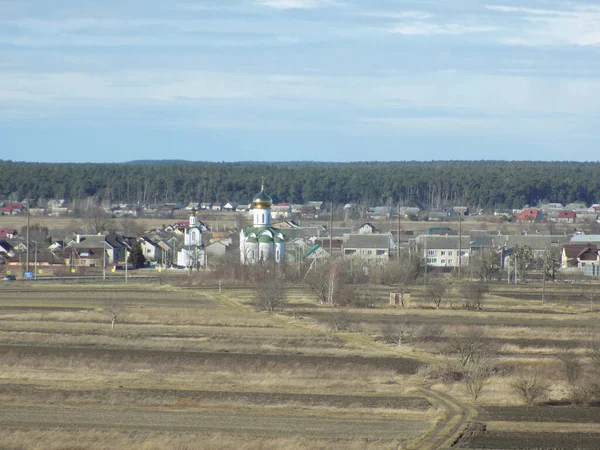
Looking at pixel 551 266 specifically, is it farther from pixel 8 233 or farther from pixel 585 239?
pixel 8 233

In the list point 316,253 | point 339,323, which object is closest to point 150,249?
point 316,253

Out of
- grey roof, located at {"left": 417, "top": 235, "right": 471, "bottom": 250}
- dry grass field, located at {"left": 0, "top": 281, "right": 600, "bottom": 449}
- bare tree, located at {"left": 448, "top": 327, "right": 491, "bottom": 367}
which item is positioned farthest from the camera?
grey roof, located at {"left": 417, "top": 235, "right": 471, "bottom": 250}

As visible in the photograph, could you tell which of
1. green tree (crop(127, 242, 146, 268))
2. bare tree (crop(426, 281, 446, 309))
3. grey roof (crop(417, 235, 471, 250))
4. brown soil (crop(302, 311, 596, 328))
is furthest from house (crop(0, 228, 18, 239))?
brown soil (crop(302, 311, 596, 328))

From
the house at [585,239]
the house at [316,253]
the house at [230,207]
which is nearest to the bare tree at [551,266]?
the house at [585,239]

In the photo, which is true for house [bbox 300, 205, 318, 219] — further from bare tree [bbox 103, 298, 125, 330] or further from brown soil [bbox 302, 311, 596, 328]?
bare tree [bbox 103, 298, 125, 330]

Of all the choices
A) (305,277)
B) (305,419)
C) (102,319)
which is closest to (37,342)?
(102,319)

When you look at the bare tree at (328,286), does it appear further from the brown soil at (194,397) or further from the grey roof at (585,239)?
the grey roof at (585,239)
